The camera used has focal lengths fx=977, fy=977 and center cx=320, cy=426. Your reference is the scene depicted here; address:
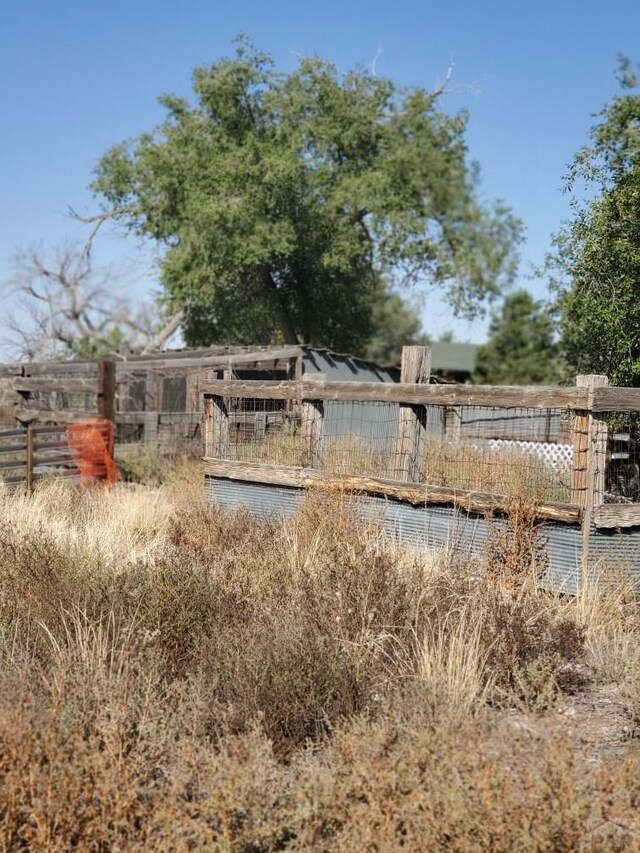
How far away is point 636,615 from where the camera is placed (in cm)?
715

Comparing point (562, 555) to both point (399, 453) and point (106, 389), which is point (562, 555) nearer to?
point (399, 453)

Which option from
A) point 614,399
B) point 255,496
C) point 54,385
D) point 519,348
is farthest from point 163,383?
point 519,348

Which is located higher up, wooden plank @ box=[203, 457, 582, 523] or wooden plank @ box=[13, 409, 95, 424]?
wooden plank @ box=[13, 409, 95, 424]

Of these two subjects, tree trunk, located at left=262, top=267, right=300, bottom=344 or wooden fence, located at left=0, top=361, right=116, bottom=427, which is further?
tree trunk, located at left=262, top=267, right=300, bottom=344

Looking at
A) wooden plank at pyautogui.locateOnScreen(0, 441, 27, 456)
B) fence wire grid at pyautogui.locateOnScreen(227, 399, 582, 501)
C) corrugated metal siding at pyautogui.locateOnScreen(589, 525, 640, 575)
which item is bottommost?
corrugated metal siding at pyautogui.locateOnScreen(589, 525, 640, 575)

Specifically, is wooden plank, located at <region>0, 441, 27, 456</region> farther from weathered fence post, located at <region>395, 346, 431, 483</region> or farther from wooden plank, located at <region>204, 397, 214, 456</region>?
weathered fence post, located at <region>395, 346, 431, 483</region>

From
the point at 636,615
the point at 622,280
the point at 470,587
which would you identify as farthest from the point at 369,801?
the point at 622,280

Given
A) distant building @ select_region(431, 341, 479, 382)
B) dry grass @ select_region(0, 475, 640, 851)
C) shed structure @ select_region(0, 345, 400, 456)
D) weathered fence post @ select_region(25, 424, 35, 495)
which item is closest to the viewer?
dry grass @ select_region(0, 475, 640, 851)

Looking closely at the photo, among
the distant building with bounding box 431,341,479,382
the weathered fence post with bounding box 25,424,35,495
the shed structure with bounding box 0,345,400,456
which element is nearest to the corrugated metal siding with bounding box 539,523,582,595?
the shed structure with bounding box 0,345,400,456

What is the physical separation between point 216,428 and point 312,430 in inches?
73.1

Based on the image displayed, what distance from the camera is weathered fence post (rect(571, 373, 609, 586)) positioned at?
772cm

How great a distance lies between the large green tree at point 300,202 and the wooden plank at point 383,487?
1746cm

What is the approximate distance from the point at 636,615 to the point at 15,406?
1024 centimetres

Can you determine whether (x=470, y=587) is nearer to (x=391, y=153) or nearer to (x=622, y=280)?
(x=622, y=280)
